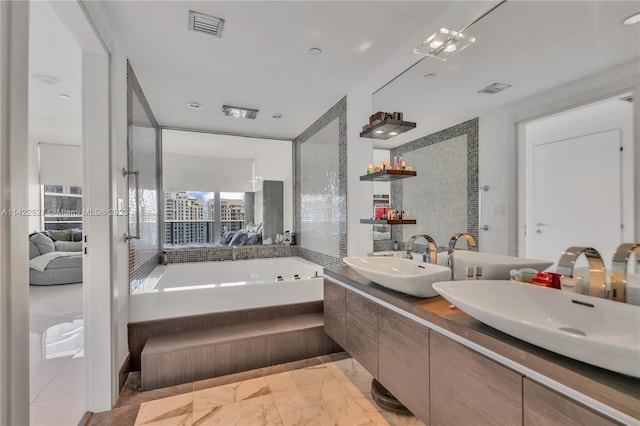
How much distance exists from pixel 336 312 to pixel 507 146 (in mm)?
1459

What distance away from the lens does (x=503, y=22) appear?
1601mm

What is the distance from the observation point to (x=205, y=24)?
6.38 ft

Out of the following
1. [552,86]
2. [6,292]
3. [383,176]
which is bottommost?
[6,292]

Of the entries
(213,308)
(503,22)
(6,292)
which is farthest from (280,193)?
(6,292)

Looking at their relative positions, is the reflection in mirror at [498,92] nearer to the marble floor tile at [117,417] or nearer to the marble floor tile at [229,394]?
the marble floor tile at [229,394]

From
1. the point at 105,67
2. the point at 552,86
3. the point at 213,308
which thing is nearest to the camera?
the point at 552,86

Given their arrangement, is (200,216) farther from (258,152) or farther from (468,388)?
(468,388)

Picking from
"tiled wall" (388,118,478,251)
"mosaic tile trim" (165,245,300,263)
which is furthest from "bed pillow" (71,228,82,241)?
"tiled wall" (388,118,478,251)

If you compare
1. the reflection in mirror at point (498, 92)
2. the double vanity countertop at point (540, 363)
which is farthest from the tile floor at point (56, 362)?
the reflection in mirror at point (498, 92)

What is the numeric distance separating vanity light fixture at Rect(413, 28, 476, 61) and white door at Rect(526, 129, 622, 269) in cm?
78

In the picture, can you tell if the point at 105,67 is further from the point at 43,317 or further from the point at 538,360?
the point at 43,317

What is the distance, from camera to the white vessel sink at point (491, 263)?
1468 millimetres

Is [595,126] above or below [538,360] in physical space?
above

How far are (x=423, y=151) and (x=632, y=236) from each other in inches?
46.3
